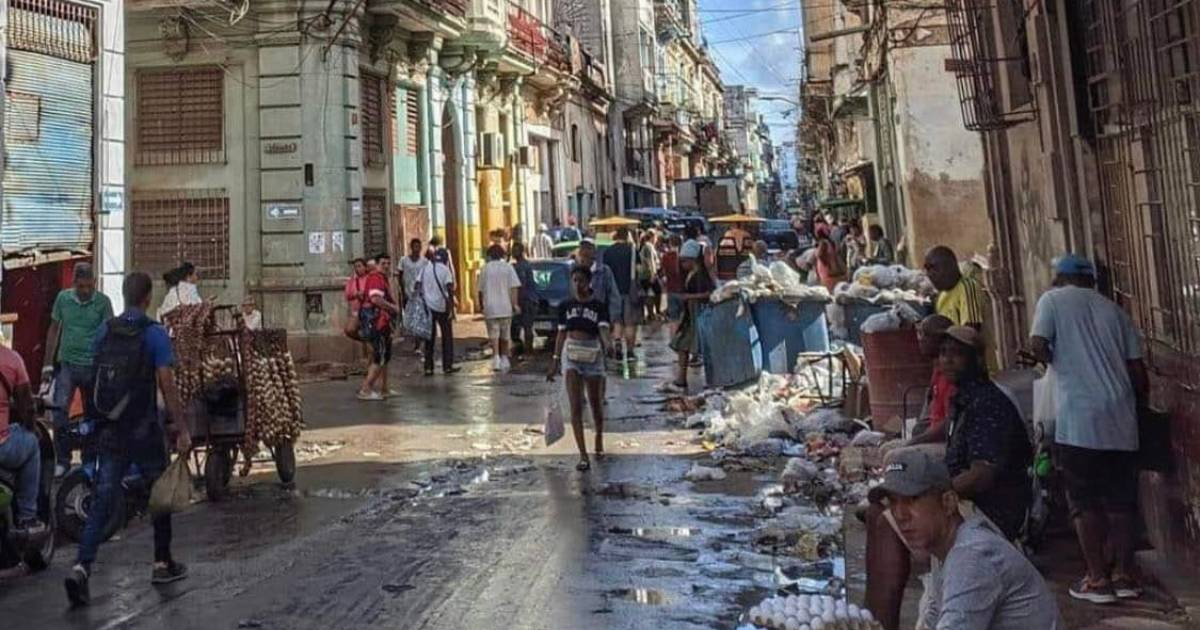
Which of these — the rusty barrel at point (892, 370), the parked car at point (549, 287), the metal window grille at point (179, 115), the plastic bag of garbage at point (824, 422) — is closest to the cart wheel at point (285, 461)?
the plastic bag of garbage at point (824, 422)

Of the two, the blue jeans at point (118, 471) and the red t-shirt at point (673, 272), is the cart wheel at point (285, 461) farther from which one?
the red t-shirt at point (673, 272)

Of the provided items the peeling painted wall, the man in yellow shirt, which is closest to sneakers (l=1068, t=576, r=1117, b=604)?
the man in yellow shirt

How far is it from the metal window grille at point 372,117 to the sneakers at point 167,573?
1417cm

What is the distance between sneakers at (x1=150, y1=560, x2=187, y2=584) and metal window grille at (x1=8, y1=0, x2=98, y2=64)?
674 centimetres

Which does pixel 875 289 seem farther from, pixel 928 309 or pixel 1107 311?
pixel 1107 311

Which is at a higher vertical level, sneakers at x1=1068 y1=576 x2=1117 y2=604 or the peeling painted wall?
the peeling painted wall

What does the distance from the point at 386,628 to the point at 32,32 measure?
8491 mm

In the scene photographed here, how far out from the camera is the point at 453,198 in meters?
25.0

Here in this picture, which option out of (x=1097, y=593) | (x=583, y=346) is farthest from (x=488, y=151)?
(x=1097, y=593)

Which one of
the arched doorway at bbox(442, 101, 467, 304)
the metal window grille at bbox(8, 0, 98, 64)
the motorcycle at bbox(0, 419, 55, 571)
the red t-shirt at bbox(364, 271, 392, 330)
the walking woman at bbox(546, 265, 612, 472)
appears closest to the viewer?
the motorcycle at bbox(0, 419, 55, 571)

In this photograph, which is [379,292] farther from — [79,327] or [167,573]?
[167,573]

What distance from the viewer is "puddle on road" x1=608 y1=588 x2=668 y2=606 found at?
559 centimetres

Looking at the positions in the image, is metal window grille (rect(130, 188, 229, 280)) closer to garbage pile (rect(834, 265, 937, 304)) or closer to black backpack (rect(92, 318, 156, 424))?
garbage pile (rect(834, 265, 937, 304))

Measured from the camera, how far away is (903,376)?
29.5ft
